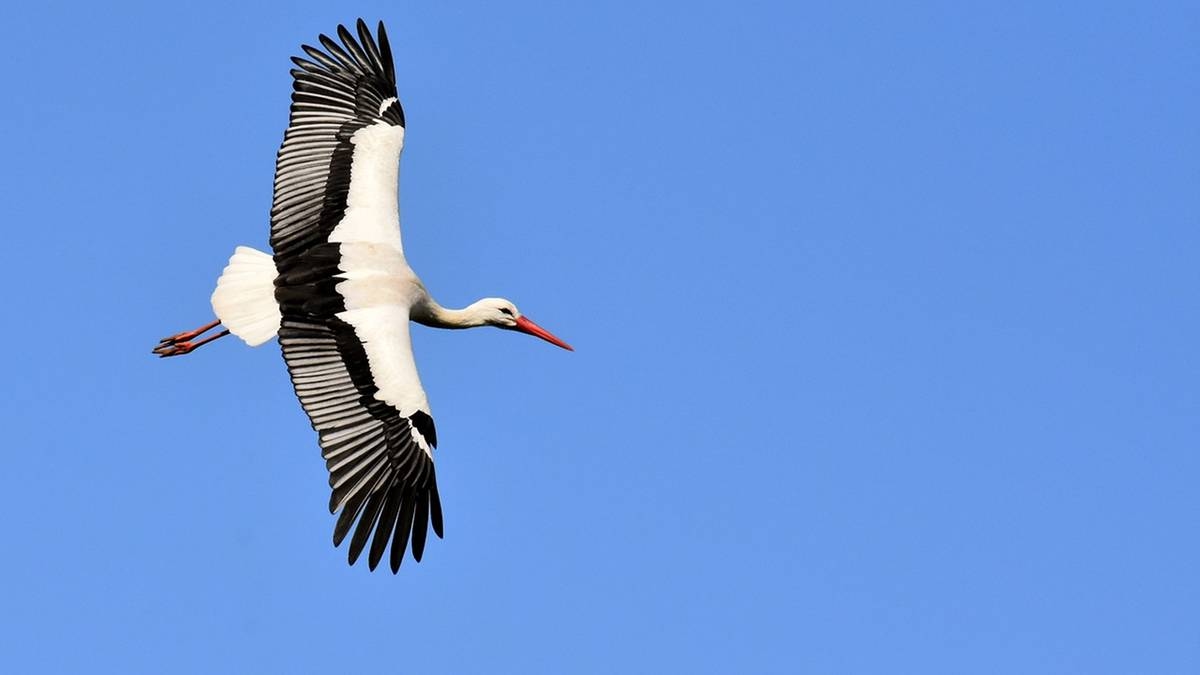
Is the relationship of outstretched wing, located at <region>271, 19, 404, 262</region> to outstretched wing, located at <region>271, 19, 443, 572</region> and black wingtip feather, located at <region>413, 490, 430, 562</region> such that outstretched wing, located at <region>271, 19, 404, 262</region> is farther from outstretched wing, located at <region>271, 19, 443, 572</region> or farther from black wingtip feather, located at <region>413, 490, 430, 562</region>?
black wingtip feather, located at <region>413, 490, 430, 562</region>

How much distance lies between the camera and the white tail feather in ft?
51.9

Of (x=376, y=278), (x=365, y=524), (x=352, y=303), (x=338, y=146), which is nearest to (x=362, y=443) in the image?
(x=365, y=524)

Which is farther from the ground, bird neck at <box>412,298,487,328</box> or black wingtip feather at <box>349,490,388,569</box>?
bird neck at <box>412,298,487,328</box>

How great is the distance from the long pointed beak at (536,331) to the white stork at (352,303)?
0.01 metres

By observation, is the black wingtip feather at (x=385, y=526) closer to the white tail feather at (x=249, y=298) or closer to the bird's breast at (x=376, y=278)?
the bird's breast at (x=376, y=278)

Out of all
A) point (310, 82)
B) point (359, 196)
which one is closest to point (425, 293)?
point (359, 196)

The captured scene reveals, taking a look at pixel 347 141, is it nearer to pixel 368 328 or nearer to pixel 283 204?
pixel 283 204

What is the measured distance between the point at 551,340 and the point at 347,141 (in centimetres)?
279

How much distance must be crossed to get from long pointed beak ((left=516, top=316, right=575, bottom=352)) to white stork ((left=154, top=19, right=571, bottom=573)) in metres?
0.01

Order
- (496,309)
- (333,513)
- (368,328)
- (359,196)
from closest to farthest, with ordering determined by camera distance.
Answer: (333,513)
(368,328)
(359,196)
(496,309)

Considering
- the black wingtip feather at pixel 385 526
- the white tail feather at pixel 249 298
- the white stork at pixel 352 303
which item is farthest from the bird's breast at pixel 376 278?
the black wingtip feather at pixel 385 526

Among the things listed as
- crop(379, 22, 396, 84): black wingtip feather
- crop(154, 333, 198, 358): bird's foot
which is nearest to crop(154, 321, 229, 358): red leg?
crop(154, 333, 198, 358): bird's foot

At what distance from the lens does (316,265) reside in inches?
627

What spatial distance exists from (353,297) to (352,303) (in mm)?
68
